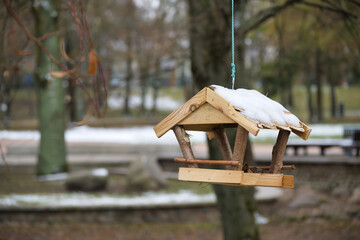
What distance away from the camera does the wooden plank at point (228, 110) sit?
9.95 feet

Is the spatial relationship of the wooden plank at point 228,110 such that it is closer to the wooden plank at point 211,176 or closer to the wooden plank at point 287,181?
the wooden plank at point 211,176

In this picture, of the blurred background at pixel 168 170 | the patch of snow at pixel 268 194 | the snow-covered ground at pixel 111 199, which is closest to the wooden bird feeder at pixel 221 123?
the blurred background at pixel 168 170

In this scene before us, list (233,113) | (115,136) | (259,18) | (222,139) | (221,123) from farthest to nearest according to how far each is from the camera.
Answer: (115,136) < (259,18) < (222,139) < (221,123) < (233,113)

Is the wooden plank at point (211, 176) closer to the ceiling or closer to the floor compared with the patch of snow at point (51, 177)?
closer to the ceiling

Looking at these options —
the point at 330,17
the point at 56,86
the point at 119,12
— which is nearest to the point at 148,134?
the point at 119,12

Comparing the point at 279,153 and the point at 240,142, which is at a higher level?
the point at 240,142

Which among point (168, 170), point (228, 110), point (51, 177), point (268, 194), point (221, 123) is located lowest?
point (168, 170)

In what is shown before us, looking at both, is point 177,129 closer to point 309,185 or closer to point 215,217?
point 215,217

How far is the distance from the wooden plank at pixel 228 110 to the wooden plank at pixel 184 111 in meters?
0.06

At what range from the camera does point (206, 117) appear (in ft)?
10.8

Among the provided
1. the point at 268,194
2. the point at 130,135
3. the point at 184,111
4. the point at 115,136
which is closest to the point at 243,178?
the point at 184,111

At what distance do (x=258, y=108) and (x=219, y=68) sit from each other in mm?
3917

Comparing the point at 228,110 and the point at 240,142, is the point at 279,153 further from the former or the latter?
the point at 228,110

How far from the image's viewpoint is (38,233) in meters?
9.45
